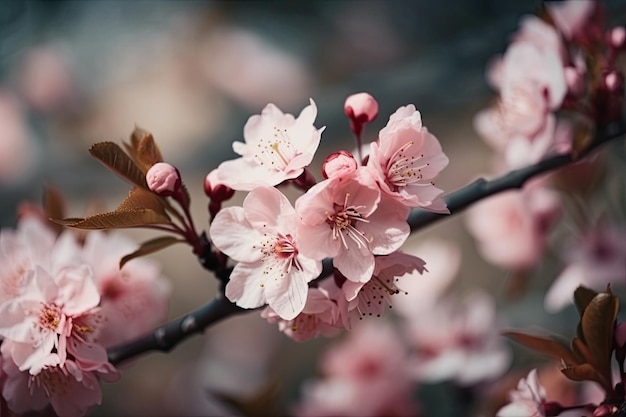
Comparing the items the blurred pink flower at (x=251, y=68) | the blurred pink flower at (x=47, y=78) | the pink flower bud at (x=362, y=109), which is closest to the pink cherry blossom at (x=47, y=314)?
the pink flower bud at (x=362, y=109)

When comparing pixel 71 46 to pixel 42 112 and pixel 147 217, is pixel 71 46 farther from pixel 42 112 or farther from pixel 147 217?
pixel 147 217

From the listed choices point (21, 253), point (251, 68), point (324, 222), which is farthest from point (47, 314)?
point (251, 68)

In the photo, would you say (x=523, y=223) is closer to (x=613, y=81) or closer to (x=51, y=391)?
(x=613, y=81)

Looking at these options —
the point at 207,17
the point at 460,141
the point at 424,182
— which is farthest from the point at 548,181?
the point at 207,17

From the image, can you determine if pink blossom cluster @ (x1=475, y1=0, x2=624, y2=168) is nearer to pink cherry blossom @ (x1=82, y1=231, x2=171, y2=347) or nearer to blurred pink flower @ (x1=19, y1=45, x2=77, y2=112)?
pink cherry blossom @ (x1=82, y1=231, x2=171, y2=347)

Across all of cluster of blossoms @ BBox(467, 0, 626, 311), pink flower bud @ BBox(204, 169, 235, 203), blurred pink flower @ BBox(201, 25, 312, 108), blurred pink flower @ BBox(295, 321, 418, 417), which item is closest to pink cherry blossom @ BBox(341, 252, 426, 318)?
pink flower bud @ BBox(204, 169, 235, 203)
